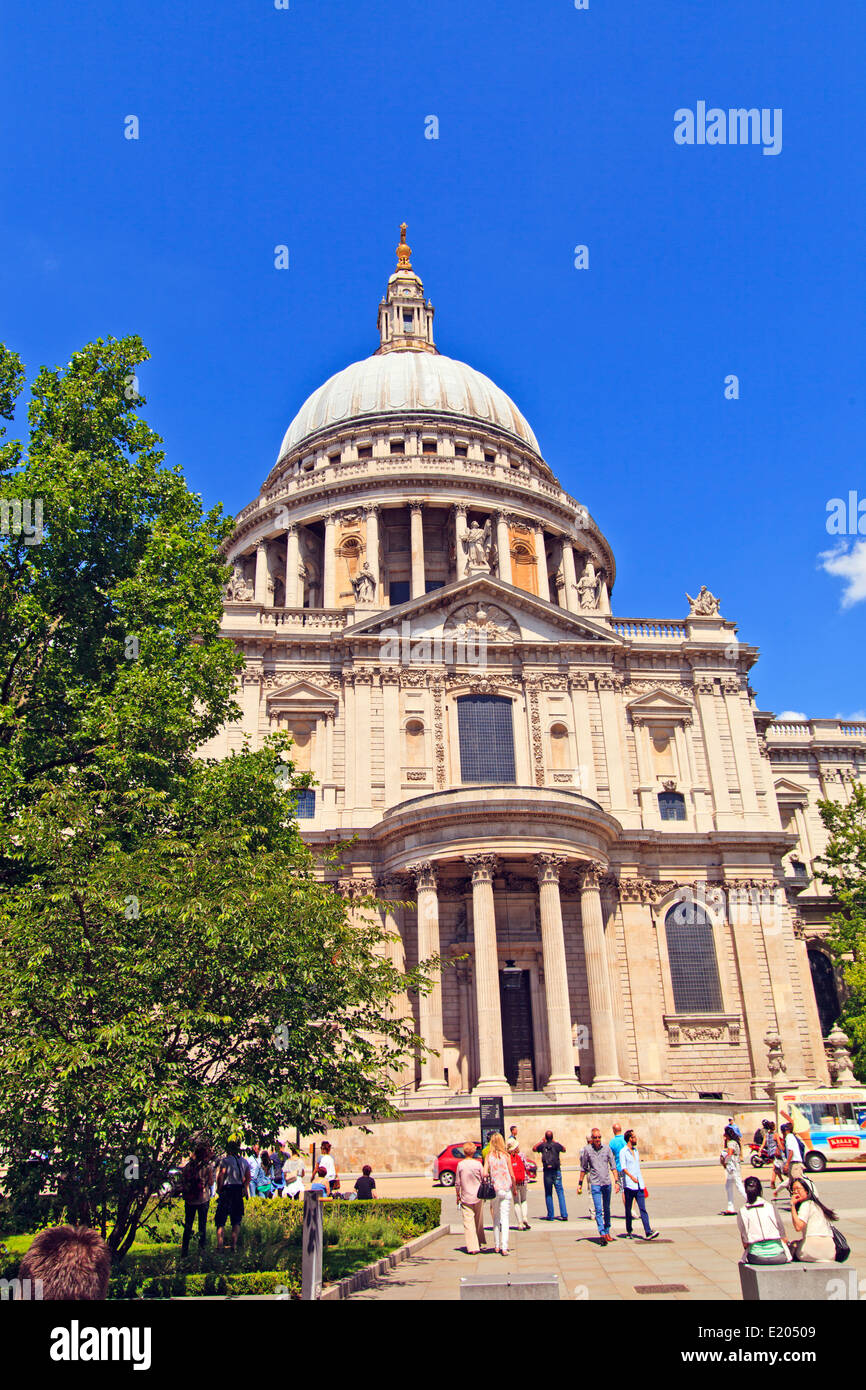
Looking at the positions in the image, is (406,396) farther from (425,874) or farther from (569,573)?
(425,874)

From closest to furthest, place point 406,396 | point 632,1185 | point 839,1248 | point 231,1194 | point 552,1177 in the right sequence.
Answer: point 839,1248 < point 231,1194 < point 632,1185 < point 552,1177 < point 406,396

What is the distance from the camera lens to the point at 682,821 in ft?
143

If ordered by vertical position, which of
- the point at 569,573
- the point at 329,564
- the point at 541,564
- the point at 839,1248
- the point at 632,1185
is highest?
the point at 541,564

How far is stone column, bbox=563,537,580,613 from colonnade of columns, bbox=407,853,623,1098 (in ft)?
63.5

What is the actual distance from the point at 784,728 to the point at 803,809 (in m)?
4.85

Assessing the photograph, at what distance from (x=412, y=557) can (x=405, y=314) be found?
30.8 meters

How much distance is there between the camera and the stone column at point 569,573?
54.3 m

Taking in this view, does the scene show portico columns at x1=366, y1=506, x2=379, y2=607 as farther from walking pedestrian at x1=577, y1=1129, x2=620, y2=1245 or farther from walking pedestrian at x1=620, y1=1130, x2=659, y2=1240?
walking pedestrian at x1=620, y1=1130, x2=659, y2=1240

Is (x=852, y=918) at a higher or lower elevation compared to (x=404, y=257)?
lower

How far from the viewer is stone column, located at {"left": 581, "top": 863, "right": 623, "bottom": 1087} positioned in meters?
36.1

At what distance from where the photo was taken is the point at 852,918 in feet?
155

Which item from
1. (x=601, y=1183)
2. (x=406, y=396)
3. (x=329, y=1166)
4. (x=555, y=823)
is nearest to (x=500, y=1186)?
(x=601, y=1183)

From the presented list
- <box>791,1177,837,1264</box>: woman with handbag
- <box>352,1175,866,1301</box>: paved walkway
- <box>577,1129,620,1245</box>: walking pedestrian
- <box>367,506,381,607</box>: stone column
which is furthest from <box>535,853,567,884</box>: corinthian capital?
<box>791,1177,837,1264</box>: woman with handbag
